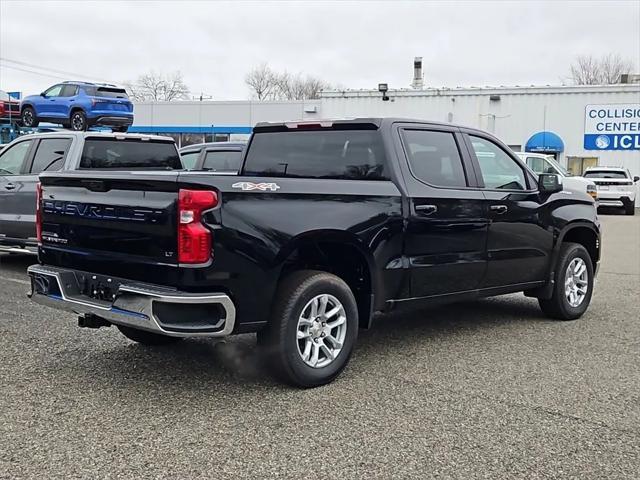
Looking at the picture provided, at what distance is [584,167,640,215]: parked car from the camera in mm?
23922

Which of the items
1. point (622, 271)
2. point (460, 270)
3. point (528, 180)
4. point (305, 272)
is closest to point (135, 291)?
point (305, 272)

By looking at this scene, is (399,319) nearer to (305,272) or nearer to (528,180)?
(528,180)

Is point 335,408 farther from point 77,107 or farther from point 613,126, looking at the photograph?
point 613,126

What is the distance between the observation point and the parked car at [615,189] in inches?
942

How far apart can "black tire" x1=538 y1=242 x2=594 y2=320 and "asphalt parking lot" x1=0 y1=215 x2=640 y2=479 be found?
1.36 feet

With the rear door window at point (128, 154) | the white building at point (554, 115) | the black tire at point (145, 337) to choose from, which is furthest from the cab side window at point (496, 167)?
the white building at point (554, 115)

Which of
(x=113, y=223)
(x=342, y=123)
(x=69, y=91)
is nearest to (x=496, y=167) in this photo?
(x=342, y=123)

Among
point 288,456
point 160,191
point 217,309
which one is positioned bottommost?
point 288,456

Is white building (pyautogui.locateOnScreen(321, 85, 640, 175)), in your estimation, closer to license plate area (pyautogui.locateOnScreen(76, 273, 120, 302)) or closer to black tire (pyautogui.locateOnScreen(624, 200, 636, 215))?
black tire (pyautogui.locateOnScreen(624, 200, 636, 215))

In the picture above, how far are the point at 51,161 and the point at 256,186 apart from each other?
5542 mm

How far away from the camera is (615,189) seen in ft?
78.8

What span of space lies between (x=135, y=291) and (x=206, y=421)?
34.8 inches

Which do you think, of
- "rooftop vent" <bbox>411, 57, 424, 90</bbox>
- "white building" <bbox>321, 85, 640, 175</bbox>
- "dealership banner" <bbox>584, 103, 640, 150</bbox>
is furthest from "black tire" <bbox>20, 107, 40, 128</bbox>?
"rooftop vent" <bbox>411, 57, 424, 90</bbox>

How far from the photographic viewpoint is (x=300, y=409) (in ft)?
14.3
